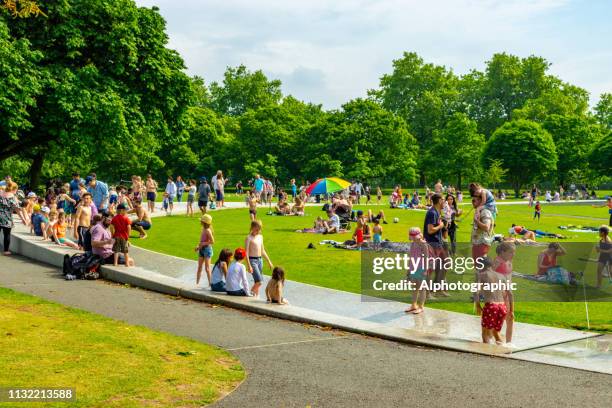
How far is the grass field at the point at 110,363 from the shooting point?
22.7 ft

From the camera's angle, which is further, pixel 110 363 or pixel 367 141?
pixel 367 141

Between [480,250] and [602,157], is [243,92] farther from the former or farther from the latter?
[480,250]

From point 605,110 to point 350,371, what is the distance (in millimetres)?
108800

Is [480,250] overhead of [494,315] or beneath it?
overhead

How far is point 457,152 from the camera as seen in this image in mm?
81875

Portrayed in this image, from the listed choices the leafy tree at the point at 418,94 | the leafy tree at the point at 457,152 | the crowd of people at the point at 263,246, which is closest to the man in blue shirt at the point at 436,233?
the crowd of people at the point at 263,246

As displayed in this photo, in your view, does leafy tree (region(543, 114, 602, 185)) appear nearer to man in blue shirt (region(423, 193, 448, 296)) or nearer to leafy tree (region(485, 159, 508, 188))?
leafy tree (region(485, 159, 508, 188))

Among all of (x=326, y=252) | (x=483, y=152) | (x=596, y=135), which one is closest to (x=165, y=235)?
(x=326, y=252)

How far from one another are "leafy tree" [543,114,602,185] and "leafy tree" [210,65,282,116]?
4065cm

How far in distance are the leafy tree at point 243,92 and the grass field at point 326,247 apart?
70723 millimetres

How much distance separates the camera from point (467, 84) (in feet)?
344

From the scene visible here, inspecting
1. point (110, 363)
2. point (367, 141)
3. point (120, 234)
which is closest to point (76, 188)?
point (120, 234)

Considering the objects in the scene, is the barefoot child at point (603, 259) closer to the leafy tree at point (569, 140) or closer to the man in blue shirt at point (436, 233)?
the man in blue shirt at point (436, 233)

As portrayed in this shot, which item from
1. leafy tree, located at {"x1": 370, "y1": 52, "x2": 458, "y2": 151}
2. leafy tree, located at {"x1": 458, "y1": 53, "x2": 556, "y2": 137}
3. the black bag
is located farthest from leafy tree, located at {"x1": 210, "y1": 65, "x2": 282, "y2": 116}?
the black bag
